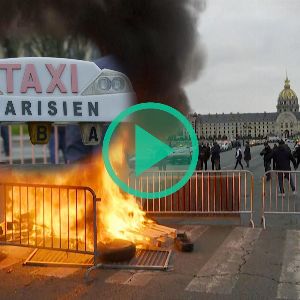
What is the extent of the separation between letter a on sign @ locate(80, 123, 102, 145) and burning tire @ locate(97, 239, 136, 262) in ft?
3.89

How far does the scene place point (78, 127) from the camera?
4.84 metres

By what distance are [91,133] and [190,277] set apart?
1.88m

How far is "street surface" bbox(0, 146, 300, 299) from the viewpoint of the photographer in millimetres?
3959

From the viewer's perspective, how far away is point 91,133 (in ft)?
16.0

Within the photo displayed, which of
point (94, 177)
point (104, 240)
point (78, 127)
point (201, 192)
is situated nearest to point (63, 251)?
point (104, 240)

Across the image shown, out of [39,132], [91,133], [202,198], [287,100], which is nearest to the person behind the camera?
[39,132]

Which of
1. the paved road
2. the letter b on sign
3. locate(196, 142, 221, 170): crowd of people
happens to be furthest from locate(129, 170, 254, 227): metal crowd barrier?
locate(196, 142, 221, 170): crowd of people

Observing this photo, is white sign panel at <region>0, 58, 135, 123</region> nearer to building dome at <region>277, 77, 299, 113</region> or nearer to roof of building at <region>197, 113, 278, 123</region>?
roof of building at <region>197, 113, 278, 123</region>

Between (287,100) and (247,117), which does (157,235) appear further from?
(287,100)

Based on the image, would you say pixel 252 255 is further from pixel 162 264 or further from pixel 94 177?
pixel 94 177

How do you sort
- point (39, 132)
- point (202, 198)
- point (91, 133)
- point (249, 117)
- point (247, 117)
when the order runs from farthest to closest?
point (249, 117) → point (247, 117) → point (202, 198) → point (91, 133) → point (39, 132)

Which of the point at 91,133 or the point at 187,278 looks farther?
the point at 91,133

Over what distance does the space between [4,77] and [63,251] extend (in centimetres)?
207

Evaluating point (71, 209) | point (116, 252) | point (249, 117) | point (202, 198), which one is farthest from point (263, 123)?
point (116, 252)
